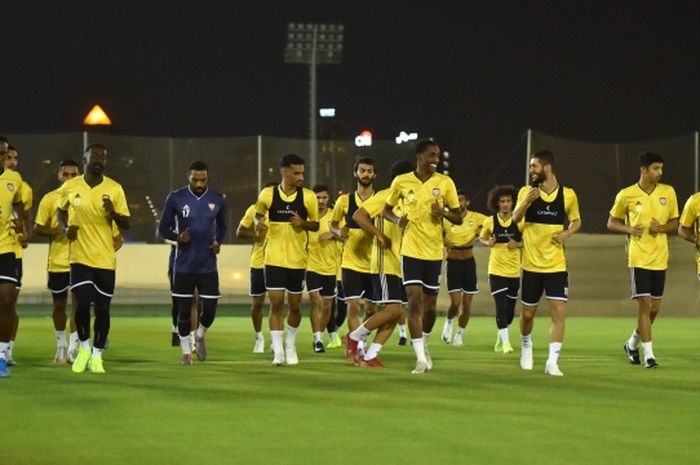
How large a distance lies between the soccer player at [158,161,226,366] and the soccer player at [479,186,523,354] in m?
4.75

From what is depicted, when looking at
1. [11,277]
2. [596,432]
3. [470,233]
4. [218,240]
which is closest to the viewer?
[596,432]

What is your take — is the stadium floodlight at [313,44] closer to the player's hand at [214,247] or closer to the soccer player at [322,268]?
the soccer player at [322,268]

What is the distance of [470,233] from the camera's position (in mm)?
20812

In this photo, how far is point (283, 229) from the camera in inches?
604

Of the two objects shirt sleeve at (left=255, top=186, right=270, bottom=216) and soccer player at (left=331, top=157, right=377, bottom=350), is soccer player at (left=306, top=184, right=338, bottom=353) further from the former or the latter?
shirt sleeve at (left=255, top=186, right=270, bottom=216)

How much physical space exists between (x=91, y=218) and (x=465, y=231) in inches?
318

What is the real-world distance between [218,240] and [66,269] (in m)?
2.13

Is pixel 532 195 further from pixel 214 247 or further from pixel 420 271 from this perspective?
pixel 214 247

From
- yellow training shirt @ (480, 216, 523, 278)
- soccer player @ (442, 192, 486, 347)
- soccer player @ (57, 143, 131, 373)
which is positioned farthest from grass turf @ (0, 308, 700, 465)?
soccer player @ (442, 192, 486, 347)

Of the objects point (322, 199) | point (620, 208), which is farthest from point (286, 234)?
point (620, 208)

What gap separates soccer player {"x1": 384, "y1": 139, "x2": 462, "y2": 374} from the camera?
14.1 meters

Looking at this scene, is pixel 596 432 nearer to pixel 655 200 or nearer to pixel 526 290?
pixel 526 290

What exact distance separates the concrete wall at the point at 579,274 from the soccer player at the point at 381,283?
49.5ft

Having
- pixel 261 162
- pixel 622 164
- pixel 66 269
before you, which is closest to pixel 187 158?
pixel 261 162
